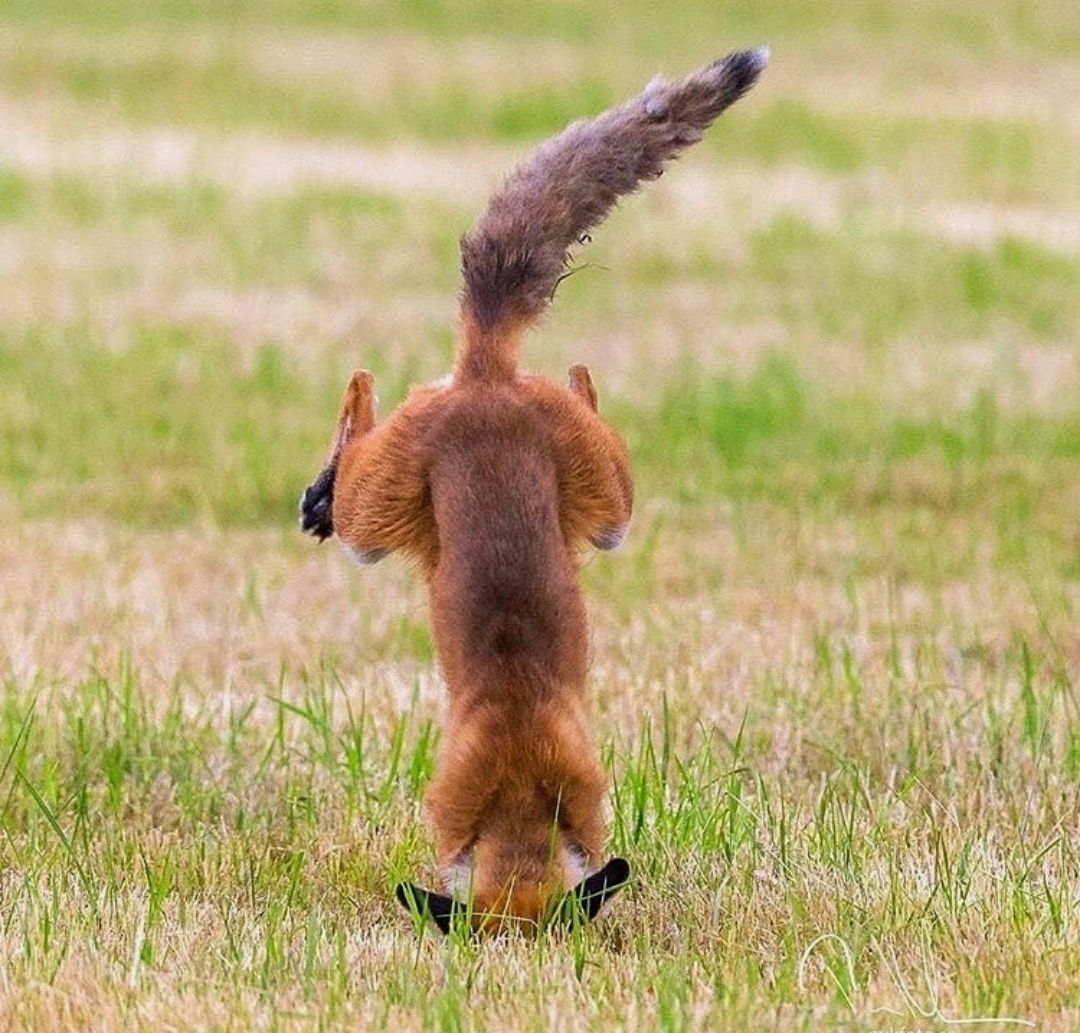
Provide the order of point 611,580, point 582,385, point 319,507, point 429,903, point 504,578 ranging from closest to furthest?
point 429,903 < point 504,578 < point 582,385 < point 319,507 < point 611,580

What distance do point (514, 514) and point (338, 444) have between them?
2.68ft

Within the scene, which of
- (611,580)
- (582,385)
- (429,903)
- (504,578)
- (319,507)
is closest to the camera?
(429,903)

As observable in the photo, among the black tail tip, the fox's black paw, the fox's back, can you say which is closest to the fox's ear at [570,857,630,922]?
the fox's back

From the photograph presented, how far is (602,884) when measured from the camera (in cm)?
421

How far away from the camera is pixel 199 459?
10227mm

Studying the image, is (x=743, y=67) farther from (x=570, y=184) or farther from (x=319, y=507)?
(x=319, y=507)

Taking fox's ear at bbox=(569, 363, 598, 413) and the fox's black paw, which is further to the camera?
the fox's black paw

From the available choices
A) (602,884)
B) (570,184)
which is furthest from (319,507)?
(602,884)

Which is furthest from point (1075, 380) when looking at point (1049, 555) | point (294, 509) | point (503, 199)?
point (503, 199)

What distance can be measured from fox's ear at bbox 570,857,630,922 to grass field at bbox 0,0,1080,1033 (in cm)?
9

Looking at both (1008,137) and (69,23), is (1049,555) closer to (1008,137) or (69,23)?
(1008,137)

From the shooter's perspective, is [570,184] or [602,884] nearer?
[602,884]

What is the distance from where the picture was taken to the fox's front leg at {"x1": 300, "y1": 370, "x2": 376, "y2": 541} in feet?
17.7

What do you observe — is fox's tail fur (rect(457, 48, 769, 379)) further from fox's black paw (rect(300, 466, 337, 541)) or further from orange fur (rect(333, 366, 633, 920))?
fox's black paw (rect(300, 466, 337, 541))
